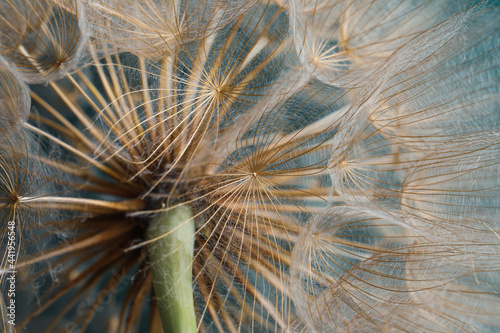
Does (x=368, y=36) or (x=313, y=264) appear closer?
(x=313, y=264)

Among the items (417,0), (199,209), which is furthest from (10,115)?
(417,0)

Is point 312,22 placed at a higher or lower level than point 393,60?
higher

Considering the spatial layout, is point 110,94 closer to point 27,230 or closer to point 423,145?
point 27,230

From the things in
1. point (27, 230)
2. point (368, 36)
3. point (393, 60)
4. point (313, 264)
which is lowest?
point (313, 264)

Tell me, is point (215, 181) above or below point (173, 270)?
above
